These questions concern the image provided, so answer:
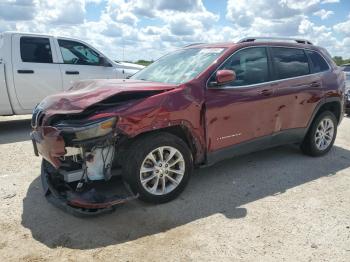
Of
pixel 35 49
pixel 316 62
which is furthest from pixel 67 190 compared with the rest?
pixel 35 49

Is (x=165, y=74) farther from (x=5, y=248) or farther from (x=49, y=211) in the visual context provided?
(x=5, y=248)

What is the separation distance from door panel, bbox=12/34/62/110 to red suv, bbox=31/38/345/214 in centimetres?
316

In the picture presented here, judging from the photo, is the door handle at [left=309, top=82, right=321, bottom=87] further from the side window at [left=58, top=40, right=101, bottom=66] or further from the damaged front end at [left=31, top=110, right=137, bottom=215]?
the side window at [left=58, top=40, right=101, bottom=66]

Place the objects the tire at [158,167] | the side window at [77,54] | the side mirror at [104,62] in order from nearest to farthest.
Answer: the tire at [158,167] < the side window at [77,54] < the side mirror at [104,62]

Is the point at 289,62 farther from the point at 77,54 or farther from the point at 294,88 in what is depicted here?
the point at 77,54

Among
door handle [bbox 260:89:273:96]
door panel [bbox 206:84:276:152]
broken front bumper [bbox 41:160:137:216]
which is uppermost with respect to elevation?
door handle [bbox 260:89:273:96]

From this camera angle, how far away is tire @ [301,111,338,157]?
567cm

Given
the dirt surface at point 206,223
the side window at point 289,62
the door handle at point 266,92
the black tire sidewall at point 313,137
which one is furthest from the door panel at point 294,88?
the dirt surface at point 206,223

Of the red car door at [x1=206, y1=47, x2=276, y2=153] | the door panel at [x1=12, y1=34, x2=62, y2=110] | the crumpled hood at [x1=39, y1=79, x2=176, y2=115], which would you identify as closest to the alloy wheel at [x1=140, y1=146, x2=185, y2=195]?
the red car door at [x1=206, y1=47, x2=276, y2=153]

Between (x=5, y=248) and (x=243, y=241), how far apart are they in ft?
6.96

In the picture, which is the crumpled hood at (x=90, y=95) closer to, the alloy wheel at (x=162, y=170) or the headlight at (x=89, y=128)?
the headlight at (x=89, y=128)

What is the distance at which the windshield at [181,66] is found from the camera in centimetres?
439

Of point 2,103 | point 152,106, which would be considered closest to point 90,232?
point 152,106

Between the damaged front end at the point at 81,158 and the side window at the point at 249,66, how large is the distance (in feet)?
5.70
